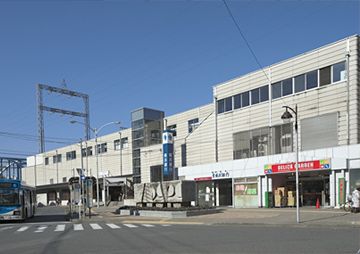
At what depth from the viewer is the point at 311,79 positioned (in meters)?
33.4

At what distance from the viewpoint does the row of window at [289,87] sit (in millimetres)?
31656

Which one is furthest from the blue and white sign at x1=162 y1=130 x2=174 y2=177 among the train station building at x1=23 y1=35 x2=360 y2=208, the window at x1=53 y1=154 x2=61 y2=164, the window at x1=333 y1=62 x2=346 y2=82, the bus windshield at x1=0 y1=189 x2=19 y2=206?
the window at x1=53 y1=154 x2=61 y2=164

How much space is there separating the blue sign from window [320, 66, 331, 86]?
21.6 m

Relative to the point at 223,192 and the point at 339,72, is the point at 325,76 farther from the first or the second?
the point at 223,192

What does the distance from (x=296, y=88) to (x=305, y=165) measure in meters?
6.88

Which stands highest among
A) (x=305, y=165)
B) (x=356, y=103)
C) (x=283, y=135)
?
(x=356, y=103)

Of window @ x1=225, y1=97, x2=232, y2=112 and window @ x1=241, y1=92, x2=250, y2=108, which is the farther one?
window @ x1=225, y1=97, x2=232, y2=112

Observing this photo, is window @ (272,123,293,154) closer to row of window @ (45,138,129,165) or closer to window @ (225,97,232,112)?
window @ (225,97,232,112)

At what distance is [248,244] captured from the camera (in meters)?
13.2

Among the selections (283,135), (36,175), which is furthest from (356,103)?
(36,175)

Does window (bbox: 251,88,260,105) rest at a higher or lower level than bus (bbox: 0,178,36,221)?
higher

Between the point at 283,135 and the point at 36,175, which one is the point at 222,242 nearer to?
the point at 283,135

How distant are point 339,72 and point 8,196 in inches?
967

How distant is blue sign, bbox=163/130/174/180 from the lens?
49.7m
